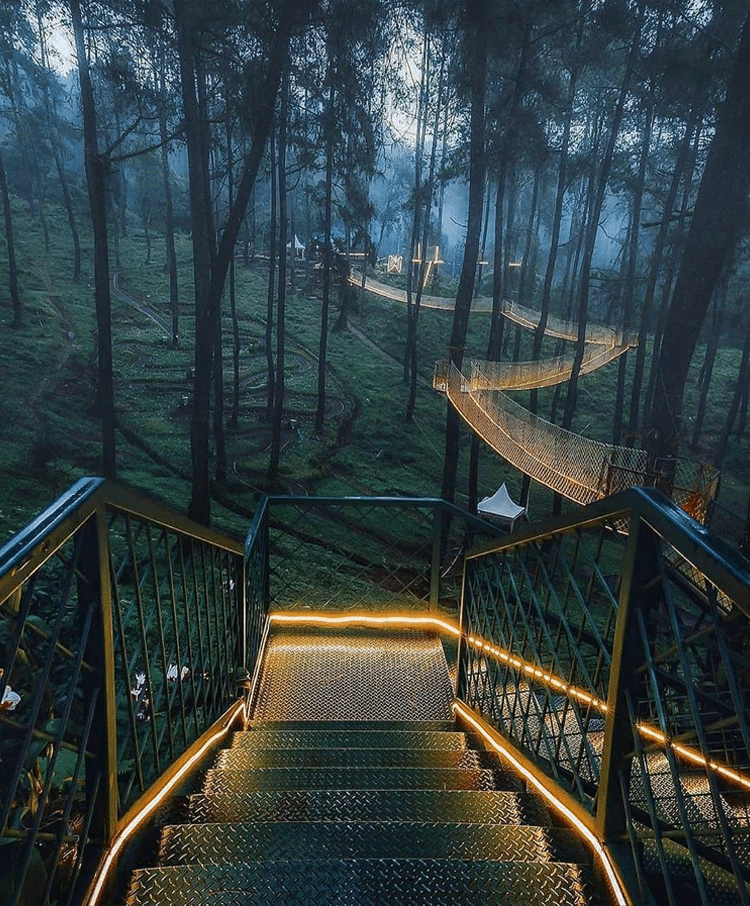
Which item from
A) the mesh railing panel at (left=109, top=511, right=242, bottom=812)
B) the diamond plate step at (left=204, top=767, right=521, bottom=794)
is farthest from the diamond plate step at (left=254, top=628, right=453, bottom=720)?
the diamond plate step at (left=204, top=767, right=521, bottom=794)

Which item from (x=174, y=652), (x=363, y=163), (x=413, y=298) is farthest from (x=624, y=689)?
(x=413, y=298)

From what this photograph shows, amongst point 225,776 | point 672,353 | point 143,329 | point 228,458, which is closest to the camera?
point 225,776

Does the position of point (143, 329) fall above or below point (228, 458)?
above

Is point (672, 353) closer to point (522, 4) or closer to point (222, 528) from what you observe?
point (522, 4)

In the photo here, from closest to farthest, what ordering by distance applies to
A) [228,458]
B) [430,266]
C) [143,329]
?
[228,458] → [143,329] → [430,266]

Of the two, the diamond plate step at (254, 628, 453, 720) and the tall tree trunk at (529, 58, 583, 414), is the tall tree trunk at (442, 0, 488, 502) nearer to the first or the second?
the tall tree trunk at (529, 58, 583, 414)

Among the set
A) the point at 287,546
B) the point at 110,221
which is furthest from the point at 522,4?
the point at 110,221

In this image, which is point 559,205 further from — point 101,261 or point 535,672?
point 535,672
